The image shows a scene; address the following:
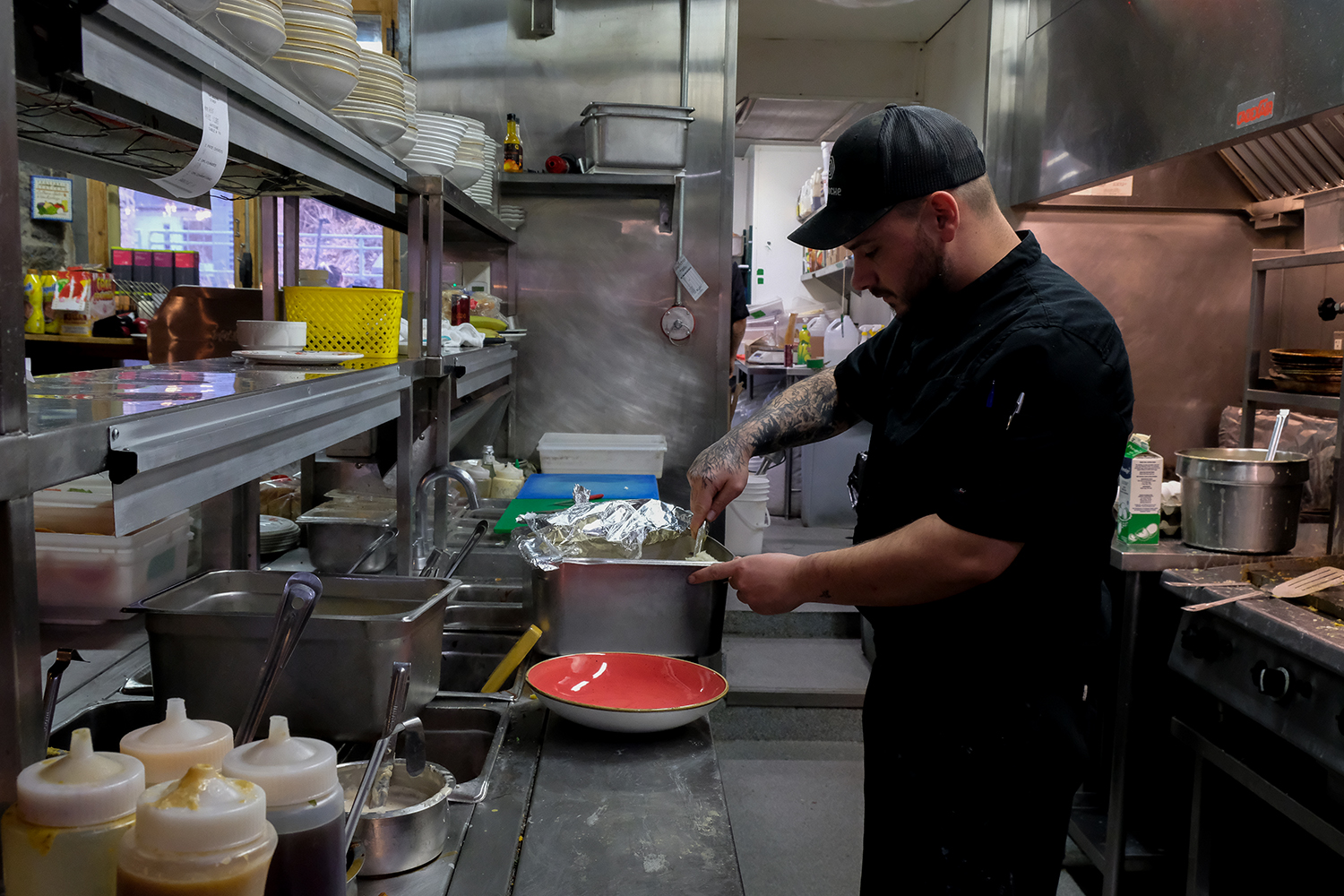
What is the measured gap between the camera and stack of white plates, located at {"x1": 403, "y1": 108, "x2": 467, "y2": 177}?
8.02 ft

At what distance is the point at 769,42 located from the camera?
598cm

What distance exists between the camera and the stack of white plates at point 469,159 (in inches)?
112

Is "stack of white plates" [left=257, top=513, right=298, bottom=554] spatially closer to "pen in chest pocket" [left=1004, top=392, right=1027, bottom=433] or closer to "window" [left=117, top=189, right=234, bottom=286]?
"pen in chest pocket" [left=1004, top=392, right=1027, bottom=433]

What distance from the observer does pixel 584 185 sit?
13.3ft

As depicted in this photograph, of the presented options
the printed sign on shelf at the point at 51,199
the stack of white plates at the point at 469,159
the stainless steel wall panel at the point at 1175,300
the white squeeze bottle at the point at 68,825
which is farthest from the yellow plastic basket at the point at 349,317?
the printed sign on shelf at the point at 51,199

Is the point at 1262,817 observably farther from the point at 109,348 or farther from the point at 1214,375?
the point at 109,348

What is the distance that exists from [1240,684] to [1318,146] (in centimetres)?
200

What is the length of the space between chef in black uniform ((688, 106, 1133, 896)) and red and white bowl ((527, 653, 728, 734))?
21cm

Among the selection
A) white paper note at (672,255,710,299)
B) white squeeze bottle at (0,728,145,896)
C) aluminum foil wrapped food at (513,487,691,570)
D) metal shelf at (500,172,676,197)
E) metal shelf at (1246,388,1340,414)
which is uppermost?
metal shelf at (500,172,676,197)

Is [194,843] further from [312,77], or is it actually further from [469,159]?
[469,159]

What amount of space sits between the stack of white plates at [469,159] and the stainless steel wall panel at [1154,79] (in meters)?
2.25

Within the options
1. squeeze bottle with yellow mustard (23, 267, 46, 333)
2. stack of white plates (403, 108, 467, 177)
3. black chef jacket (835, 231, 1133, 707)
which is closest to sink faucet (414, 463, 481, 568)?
stack of white plates (403, 108, 467, 177)

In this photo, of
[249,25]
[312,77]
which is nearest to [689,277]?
[312,77]

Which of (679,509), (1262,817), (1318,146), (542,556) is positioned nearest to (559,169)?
(679,509)
